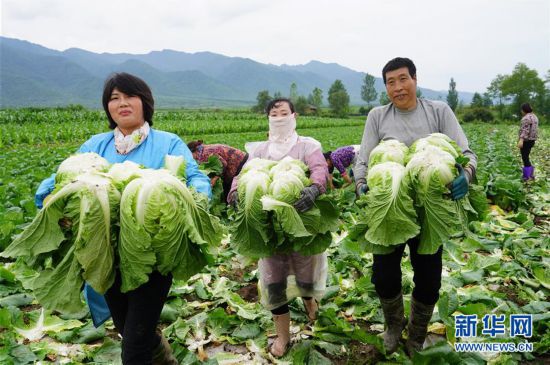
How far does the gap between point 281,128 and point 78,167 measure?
1.57 metres

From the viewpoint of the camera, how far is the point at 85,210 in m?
1.96

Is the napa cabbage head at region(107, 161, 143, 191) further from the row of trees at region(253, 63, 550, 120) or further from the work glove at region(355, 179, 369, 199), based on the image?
the row of trees at region(253, 63, 550, 120)

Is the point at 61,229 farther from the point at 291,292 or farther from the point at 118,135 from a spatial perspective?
the point at 291,292

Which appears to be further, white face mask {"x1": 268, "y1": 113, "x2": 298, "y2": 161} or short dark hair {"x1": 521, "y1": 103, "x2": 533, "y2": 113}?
short dark hair {"x1": 521, "y1": 103, "x2": 533, "y2": 113}

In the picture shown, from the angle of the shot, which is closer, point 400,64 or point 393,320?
point 400,64

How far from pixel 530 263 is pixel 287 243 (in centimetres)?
349

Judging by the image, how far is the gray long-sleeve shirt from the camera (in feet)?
9.57

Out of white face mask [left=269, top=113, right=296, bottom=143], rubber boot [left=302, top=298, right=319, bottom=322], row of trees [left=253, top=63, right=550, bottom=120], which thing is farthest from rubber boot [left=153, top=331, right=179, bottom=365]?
row of trees [left=253, top=63, right=550, bottom=120]

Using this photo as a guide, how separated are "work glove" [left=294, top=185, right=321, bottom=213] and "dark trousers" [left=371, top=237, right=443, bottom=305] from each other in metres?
0.67

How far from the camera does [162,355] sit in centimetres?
273

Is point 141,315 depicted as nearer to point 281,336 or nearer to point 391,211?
point 281,336

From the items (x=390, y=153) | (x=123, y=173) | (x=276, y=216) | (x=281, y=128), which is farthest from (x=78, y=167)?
(x=390, y=153)

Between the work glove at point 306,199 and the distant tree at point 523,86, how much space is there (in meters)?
80.1

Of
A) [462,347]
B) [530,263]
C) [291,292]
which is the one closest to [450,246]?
[530,263]
